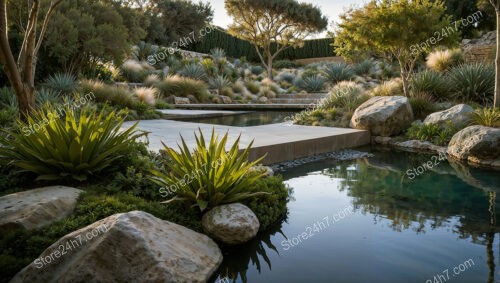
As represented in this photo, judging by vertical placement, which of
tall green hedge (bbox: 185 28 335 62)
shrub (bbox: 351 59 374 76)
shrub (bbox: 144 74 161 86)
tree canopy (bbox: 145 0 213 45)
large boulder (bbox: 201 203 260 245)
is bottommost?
large boulder (bbox: 201 203 260 245)

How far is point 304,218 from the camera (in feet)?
11.6

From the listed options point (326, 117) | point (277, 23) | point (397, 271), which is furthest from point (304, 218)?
point (277, 23)

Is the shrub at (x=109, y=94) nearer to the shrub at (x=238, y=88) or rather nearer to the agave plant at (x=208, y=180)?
the agave plant at (x=208, y=180)

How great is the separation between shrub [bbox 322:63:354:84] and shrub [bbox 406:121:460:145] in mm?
10263

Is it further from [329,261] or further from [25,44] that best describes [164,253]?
[25,44]

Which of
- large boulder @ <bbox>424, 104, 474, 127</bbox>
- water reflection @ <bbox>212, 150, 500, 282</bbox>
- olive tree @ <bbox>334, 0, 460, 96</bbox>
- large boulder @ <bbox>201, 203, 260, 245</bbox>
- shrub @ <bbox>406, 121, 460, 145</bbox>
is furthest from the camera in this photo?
olive tree @ <bbox>334, 0, 460, 96</bbox>

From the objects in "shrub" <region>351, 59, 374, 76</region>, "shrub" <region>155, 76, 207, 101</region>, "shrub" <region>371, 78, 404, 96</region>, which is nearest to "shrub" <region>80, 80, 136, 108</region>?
"shrub" <region>155, 76, 207, 101</region>

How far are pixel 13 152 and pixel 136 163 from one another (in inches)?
41.1

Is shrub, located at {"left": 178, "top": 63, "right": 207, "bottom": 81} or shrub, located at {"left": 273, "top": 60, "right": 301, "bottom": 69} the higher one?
shrub, located at {"left": 273, "top": 60, "right": 301, "bottom": 69}

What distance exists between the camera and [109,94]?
8.77m

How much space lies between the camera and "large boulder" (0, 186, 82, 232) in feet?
8.47

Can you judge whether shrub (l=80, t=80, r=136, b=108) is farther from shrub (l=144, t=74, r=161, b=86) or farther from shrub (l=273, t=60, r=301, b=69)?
shrub (l=273, t=60, r=301, b=69)

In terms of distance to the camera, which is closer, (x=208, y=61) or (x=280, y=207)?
(x=280, y=207)

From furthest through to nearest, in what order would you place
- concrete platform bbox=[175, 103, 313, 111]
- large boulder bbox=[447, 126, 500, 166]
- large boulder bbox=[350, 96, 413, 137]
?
concrete platform bbox=[175, 103, 313, 111]
large boulder bbox=[350, 96, 413, 137]
large boulder bbox=[447, 126, 500, 166]
